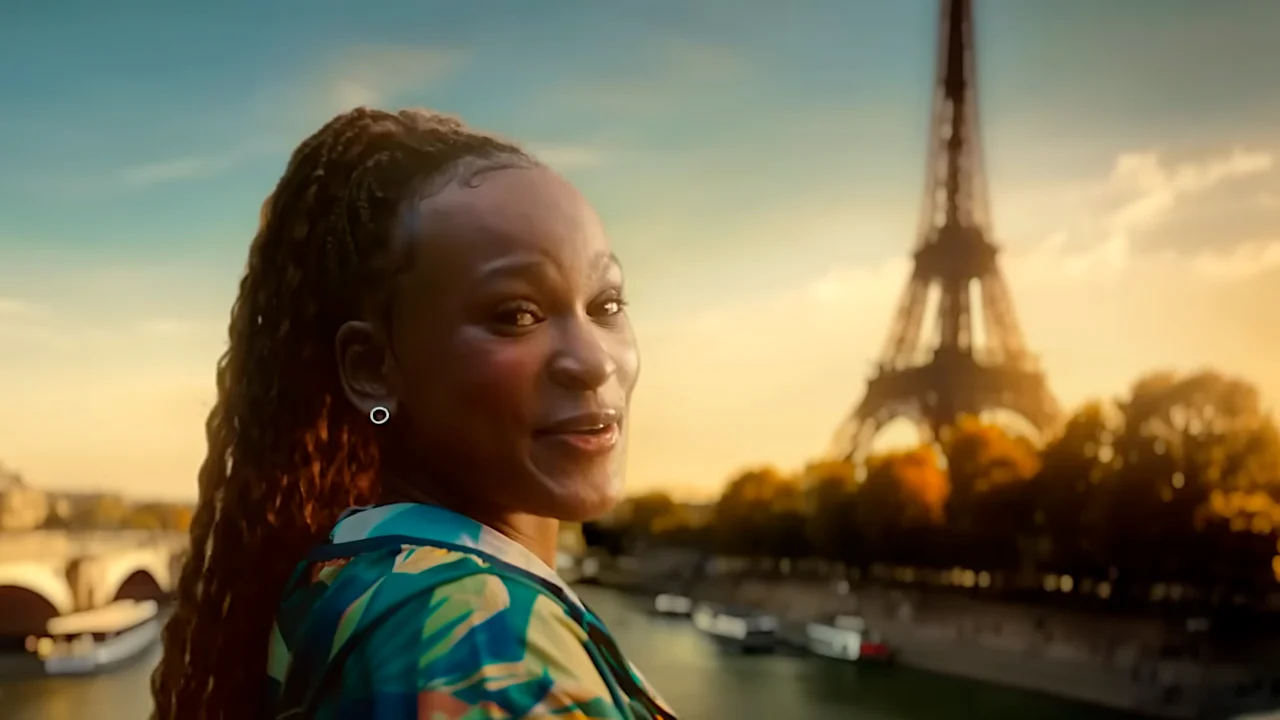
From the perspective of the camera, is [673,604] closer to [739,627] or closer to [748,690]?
[748,690]

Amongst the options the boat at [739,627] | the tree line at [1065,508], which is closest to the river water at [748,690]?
the boat at [739,627]

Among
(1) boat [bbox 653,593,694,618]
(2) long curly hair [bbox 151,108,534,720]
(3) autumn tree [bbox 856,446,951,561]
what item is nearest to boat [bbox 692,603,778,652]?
(1) boat [bbox 653,593,694,618]

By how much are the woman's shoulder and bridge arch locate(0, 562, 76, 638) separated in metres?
2.54

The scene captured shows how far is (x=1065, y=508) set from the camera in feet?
13.3

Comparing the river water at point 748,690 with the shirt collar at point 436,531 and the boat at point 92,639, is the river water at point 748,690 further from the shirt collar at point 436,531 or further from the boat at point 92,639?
the shirt collar at point 436,531

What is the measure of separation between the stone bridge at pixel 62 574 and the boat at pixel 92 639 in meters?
0.03

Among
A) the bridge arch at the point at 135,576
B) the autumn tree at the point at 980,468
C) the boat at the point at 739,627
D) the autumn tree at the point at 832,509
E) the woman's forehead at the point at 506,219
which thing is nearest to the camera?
the woman's forehead at the point at 506,219

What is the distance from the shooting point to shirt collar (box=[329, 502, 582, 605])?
0.59 m

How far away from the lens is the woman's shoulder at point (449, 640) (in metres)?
0.50

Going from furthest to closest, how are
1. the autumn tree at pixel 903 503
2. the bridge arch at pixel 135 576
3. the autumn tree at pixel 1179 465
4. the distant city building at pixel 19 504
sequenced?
the autumn tree at pixel 903 503 → the autumn tree at pixel 1179 465 → the distant city building at pixel 19 504 → the bridge arch at pixel 135 576

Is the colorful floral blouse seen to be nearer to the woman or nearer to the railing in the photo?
the woman

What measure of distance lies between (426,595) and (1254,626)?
358cm

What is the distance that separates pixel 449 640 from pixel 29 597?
112 inches

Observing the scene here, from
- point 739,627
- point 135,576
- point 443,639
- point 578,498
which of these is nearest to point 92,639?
point 135,576
